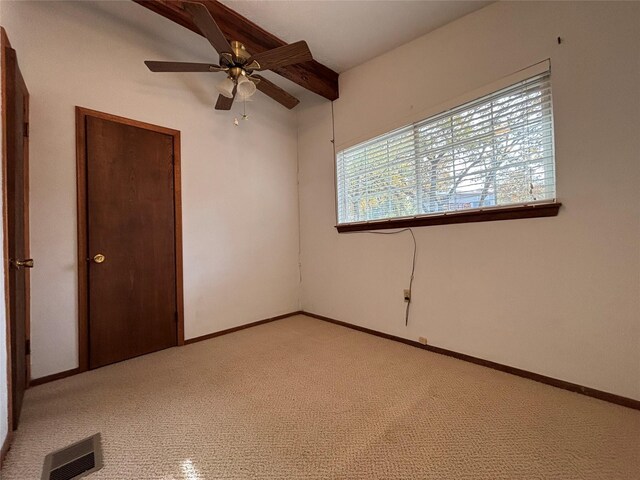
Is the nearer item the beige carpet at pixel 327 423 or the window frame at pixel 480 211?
the beige carpet at pixel 327 423

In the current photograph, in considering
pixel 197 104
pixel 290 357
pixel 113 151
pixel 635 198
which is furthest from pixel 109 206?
pixel 635 198

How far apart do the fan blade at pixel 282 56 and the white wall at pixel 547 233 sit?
1.19 metres

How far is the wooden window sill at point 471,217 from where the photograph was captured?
6.07ft

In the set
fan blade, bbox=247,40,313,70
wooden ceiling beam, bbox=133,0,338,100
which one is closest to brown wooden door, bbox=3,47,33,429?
wooden ceiling beam, bbox=133,0,338,100

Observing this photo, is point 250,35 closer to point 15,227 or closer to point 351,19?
point 351,19

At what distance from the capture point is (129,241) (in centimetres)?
245

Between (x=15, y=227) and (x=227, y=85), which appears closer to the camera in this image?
(x=15, y=227)

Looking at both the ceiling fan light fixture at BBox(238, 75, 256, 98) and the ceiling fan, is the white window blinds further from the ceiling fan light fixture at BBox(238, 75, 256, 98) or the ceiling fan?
the ceiling fan light fixture at BBox(238, 75, 256, 98)

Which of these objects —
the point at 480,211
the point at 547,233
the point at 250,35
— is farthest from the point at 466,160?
the point at 250,35

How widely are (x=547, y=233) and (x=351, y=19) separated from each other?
232 centimetres

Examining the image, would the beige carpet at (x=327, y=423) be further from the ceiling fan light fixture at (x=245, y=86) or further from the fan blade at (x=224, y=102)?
the fan blade at (x=224, y=102)

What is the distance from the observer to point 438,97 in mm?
2383

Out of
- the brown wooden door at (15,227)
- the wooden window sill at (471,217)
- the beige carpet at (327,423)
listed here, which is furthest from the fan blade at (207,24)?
the beige carpet at (327,423)

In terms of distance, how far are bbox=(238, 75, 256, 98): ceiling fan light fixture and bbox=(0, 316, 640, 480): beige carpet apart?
2214 mm
